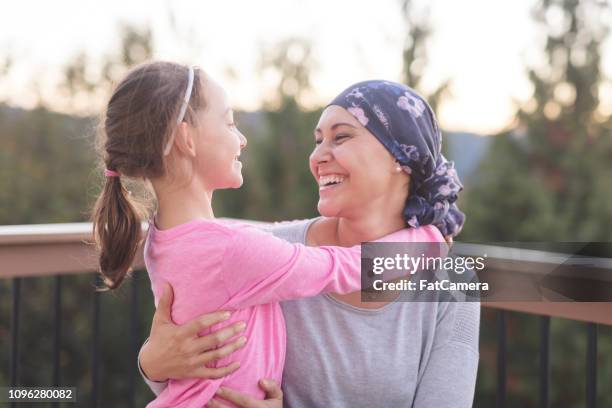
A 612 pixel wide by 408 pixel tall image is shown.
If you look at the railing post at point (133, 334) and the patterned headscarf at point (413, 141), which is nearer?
the patterned headscarf at point (413, 141)

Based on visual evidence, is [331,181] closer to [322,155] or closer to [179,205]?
[322,155]

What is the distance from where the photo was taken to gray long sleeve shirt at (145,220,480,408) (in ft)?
5.39

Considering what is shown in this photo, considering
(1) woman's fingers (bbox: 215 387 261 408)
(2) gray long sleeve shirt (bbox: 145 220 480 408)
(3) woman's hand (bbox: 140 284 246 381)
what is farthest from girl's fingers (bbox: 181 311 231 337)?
(2) gray long sleeve shirt (bbox: 145 220 480 408)

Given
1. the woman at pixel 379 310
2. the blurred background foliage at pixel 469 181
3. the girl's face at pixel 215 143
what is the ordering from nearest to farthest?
the girl's face at pixel 215 143 < the woman at pixel 379 310 < the blurred background foliage at pixel 469 181

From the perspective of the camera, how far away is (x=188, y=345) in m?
1.50

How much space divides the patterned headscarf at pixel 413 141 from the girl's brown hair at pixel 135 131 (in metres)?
0.43

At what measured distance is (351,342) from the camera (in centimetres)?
167

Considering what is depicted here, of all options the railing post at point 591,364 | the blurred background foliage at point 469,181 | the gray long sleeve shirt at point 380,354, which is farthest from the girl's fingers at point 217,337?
the blurred background foliage at point 469,181

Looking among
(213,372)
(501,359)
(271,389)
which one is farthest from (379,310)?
(501,359)

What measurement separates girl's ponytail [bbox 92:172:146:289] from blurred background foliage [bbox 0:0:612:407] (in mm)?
7492

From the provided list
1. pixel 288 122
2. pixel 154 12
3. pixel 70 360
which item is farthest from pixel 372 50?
pixel 70 360

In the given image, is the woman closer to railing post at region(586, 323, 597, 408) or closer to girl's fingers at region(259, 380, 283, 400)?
girl's fingers at region(259, 380, 283, 400)

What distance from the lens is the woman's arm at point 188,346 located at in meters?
1.48

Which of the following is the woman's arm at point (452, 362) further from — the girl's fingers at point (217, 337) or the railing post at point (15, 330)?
the railing post at point (15, 330)
